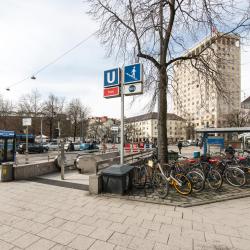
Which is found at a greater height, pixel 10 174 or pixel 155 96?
pixel 155 96

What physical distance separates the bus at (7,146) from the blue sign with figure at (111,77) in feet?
34.5

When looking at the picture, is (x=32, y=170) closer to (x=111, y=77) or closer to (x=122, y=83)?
(x=111, y=77)

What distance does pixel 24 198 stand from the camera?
567 cm

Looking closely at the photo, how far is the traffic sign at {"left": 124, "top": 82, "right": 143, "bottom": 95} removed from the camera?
6062 millimetres

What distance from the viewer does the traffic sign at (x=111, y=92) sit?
6.40m

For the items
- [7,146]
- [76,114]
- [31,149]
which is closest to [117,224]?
[7,146]

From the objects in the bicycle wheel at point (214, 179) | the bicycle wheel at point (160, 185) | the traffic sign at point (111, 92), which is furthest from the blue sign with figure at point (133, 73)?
the bicycle wheel at point (214, 179)

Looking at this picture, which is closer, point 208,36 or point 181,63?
point 208,36

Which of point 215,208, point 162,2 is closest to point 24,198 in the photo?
point 215,208

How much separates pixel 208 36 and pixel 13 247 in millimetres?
9729

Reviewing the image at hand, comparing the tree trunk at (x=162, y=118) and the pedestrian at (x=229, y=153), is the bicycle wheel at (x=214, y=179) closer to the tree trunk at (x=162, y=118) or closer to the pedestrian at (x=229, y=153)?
the tree trunk at (x=162, y=118)

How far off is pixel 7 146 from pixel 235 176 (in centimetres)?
1371

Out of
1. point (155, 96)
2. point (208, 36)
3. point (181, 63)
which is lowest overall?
point (155, 96)

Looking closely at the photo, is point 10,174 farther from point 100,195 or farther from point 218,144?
point 218,144
